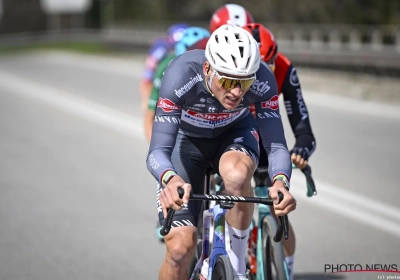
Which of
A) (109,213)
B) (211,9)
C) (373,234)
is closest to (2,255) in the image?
(109,213)

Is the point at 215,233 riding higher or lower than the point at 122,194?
lower

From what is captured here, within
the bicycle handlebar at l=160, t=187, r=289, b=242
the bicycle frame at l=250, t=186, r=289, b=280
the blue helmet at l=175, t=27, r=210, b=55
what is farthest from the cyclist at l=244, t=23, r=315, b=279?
the blue helmet at l=175, t=27, r=210, b=55

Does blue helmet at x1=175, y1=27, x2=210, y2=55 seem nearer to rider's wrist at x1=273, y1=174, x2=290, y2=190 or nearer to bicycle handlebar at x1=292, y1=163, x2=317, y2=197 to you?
bicycle handlebar at x1=292, y1=163, x2=317, y2=197

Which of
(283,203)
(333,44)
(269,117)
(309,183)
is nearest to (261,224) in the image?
(309,183)

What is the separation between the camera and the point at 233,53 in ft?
13.8

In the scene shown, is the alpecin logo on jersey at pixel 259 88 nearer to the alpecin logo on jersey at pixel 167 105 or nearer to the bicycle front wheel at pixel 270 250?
the alpecin logo on jersey at pixel 167 105

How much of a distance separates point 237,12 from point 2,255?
117 inches

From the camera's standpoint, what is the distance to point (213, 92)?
172 inches

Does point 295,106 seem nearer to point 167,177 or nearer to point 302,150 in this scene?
point 302,150

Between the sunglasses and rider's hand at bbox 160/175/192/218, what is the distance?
0.66 m

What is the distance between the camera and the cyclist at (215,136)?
420 cm

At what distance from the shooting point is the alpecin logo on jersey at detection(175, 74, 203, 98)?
4.43 metres

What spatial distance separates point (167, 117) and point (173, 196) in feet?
Result: 2.11

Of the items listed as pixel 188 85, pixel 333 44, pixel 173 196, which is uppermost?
pixel 333 44
